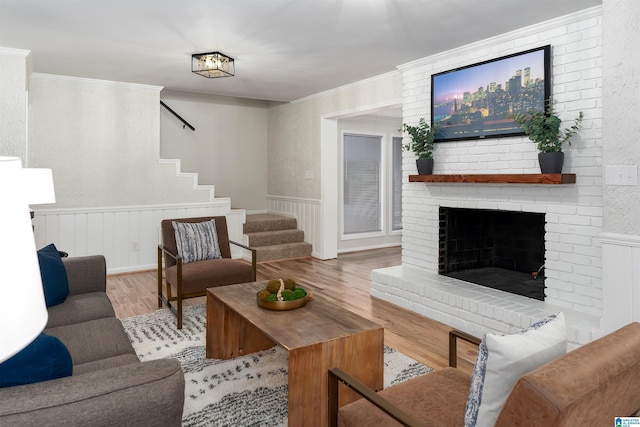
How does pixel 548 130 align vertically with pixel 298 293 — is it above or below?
above

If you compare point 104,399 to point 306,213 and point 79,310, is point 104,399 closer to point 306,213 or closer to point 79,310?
point 79,310

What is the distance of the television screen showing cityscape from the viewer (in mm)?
3475

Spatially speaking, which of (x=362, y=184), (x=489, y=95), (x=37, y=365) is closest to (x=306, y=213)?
(x=362, y=184)

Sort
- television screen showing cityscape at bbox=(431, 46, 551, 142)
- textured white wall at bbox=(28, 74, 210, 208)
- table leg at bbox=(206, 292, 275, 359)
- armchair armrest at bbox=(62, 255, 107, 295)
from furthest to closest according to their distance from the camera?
textured white wall at bbox=(28, 74, 210, 208) < television screen showing cityscape at bbox=(431, 46, 551, 142) < armchair armrest at bbox=(62, 255, 107, 295) < table leg at bbox=(206, 292, 275, 359)

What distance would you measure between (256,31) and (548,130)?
2.46m

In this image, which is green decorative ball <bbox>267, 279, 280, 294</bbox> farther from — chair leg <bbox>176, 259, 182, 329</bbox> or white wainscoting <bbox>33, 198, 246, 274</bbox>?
white wainscoting <bbox>33, 198, 246, 274</bbox>

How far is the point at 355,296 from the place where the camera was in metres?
4.58

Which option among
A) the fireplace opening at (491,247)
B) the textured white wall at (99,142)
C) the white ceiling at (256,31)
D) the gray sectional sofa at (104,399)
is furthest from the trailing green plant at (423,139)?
the gray sectional sofa at (104,399)

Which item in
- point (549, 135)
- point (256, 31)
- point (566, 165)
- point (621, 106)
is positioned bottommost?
point (566, 165)

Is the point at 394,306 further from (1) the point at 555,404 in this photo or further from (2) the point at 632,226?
(1) the point at 555,404

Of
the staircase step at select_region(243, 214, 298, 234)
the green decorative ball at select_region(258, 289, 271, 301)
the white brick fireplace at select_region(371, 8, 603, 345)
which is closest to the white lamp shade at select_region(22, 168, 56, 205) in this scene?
the green decorative ball at select_region(258, 289, 271, 301)

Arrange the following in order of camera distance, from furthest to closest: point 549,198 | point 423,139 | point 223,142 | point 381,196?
point 381,196
point 223,142
point 423,139
point 549,198

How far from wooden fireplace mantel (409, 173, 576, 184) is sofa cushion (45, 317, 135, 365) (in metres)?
2.99

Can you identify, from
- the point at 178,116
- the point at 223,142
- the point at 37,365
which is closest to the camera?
the point at 37,365
